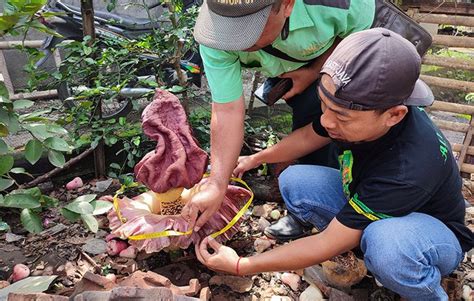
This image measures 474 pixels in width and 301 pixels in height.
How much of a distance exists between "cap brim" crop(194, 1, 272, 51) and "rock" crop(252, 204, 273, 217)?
3.64 ft

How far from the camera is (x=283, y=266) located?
1.50 meters

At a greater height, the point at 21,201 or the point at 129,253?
the point at 21,201

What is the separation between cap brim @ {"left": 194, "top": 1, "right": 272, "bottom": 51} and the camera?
53.4 inches

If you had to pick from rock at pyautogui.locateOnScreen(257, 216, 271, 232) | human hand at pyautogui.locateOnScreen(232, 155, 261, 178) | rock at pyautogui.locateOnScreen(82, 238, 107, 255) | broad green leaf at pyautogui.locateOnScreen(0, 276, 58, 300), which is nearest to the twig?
rock at pyautogui.locateOnScreen(82, 238, 107, 255)

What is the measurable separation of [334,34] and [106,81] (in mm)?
1245

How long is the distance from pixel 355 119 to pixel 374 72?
0.15 meters

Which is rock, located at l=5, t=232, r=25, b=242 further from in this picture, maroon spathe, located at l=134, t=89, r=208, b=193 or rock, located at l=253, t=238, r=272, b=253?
rock, located at l=253, t=238, r=272, b=253

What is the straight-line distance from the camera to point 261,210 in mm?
2316

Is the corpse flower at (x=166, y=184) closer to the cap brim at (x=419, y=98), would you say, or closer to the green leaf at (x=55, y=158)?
the green leaf at (x=55, y=158)

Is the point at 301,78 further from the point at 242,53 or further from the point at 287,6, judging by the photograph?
the point at 287,6

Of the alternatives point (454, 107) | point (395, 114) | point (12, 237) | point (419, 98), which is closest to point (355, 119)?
point (395, 114)

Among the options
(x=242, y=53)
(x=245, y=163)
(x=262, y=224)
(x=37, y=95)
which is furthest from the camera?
(x=37, y=95)

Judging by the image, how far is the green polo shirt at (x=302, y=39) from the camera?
5.24 ft

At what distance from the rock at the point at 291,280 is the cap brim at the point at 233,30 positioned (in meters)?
1.02
